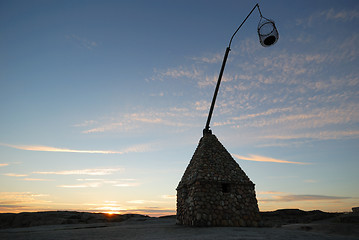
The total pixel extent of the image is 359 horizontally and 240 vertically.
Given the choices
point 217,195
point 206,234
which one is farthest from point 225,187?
point 206,234

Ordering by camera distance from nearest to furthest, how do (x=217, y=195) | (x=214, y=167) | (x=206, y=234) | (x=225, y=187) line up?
(x=206, y=234)
(x=217, y=195)
(x=225, y=187)
(x=214, y=167)

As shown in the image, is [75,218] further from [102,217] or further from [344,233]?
[344,233]

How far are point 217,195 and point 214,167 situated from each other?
5.76 feet

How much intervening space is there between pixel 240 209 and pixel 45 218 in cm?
2085

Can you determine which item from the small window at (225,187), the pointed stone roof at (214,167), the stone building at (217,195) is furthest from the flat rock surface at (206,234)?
the pointed stone roof at (214,167)

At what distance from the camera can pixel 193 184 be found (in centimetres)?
1302

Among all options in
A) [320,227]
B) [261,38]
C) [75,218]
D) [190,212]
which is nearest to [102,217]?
[75,218]

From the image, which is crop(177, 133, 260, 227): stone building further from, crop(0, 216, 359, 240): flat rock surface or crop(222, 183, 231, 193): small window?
crop(0, 216, 359, 240): flat rock surface

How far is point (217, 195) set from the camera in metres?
12.5

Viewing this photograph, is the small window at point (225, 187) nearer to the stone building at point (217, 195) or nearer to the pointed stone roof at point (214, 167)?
the stone building at point (217, 195)

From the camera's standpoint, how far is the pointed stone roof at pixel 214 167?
13.0 m

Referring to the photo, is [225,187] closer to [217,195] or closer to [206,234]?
[217,195]

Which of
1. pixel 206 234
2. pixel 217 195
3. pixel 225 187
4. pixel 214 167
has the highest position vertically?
pixel 214 167

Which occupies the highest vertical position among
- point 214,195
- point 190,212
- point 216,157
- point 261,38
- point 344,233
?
point 261,38
